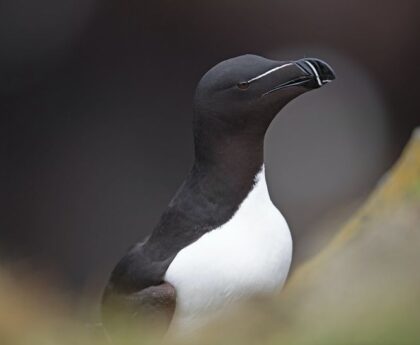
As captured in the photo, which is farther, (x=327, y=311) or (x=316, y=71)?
(x=316, y=71)

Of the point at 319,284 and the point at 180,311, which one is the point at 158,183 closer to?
the point at 180,311

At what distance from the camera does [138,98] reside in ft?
22.6

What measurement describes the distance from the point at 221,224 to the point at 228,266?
0.14 meters

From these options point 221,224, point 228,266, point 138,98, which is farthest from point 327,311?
point 138,98

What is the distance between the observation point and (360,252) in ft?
4.62

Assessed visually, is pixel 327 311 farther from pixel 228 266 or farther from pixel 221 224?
pixel 221 224

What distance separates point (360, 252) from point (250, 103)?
132cm

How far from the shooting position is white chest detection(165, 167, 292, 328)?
2.56m

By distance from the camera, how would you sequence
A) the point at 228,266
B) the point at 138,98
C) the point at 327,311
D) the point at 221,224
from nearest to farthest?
1. the point at 327,311
2. the point at 228,266
3. the point at 221,224
4. the point at 138,98

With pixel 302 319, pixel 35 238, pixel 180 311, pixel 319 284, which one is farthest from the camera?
pixel 35 238

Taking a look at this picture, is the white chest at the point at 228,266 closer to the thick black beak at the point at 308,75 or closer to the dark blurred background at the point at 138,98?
the thick black beak at the point at 308,75

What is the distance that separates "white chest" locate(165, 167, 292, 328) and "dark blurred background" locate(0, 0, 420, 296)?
12.8 feet

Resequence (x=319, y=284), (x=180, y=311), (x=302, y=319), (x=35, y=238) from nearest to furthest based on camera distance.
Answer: (x=302, y=319) → (x=319, y=284) → (x=180, y=311) → (x=35, y=238)

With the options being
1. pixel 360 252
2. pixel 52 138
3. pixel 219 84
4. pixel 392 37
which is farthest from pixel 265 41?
pixel 360 252
